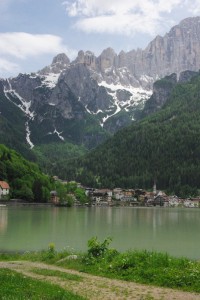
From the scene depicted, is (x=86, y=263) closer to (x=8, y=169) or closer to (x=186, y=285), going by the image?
(x=186, y=285)

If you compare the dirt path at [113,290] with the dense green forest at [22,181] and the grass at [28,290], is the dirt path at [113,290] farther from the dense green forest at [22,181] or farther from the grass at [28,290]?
the dense green forest at [22,181]

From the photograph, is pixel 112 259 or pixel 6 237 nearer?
A: pixel 112 259

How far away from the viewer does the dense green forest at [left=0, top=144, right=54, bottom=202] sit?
165 meters

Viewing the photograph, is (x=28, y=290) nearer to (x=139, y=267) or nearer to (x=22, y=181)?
(x=139, y=267)

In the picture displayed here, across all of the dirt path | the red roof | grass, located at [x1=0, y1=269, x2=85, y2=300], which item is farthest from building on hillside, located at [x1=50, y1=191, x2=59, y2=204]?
grass, located at [x1=0, y1=269, x2=85, y2=300]

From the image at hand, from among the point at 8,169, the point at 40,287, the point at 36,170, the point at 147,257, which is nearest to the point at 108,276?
the point at 147,257

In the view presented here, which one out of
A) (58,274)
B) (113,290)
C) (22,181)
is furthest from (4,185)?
(113,290)

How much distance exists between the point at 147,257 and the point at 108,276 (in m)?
3.64

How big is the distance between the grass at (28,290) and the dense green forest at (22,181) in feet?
472

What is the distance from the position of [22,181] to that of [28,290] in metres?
153

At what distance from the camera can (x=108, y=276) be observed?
80.6 ft

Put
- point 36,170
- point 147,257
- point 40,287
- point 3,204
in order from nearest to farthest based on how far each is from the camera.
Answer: point 40,287 → point 147,257 → point 3,204 → point 36,170

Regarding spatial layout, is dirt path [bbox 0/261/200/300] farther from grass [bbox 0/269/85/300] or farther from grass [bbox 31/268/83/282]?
grass [bbox 0/269/85/300]

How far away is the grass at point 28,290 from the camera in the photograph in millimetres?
17047
